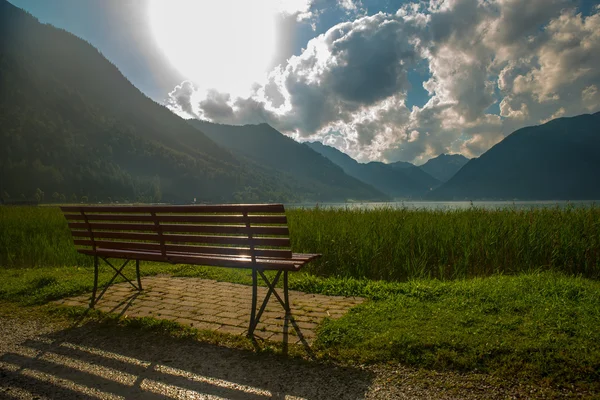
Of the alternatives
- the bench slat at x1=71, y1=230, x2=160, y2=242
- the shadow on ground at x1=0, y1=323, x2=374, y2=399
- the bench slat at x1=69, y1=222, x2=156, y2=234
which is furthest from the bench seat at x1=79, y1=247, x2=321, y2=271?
the shadow on ground at x1=0, y1=323, x2=374, y2=399

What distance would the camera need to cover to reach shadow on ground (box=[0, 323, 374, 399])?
2.79m

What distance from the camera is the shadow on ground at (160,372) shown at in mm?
2785

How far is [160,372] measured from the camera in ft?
10.3

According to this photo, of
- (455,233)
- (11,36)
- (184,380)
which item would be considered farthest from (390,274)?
(11,36)

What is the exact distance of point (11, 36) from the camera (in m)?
177

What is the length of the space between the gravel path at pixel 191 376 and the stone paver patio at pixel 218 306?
549 millimetres

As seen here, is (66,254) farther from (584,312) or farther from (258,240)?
(584,312)

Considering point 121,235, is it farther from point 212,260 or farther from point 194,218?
point 212,260

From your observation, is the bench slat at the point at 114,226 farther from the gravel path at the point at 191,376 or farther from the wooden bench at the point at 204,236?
the gravel path at the point at 191,376

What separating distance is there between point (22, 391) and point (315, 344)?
93.1 inches

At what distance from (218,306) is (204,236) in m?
1.11

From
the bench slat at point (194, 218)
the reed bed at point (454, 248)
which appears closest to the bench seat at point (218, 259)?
the bench slat at point (194, 218)

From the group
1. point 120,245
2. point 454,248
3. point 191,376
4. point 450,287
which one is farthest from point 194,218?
point 454,248

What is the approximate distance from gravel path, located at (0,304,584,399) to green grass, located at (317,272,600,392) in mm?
234
